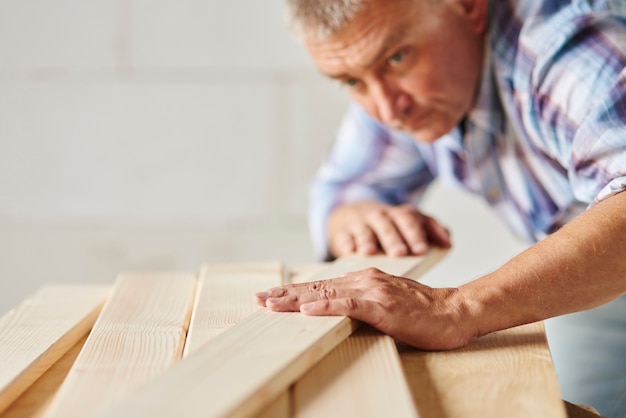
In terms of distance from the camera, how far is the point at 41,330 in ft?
3.79

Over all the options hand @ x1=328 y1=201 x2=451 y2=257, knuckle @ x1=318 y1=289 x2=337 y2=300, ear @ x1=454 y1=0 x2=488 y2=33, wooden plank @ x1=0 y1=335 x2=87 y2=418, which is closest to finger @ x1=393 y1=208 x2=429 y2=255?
hand @ x1=328 y1=201 x2=451 y2=257

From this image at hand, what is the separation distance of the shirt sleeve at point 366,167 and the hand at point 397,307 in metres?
0.89

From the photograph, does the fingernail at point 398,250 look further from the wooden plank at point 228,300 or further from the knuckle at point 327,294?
the knuckle at point 327,294

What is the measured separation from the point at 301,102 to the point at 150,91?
1.73ft

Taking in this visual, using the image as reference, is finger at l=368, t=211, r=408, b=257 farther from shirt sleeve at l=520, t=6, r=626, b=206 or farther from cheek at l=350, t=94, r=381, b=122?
shirt sleeve at l=520, t=6, r=626, b=206

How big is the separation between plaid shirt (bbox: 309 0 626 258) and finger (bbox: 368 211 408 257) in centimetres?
23

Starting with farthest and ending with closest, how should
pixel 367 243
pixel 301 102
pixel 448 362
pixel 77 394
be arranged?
pixel 301 102, pixel 367 243, pixel 448 362, pixel 77 394

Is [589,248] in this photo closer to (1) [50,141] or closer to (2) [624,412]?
(2) [624,412]

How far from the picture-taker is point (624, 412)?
1.62m

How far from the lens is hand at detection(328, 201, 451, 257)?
158 centimetres

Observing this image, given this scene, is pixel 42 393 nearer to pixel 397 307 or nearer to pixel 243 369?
pixel 243 369

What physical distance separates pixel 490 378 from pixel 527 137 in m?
0.82

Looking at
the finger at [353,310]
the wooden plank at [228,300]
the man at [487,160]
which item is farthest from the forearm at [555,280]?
the wooden plank at [228,300]

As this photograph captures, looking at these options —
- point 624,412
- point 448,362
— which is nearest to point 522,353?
point 448,362
